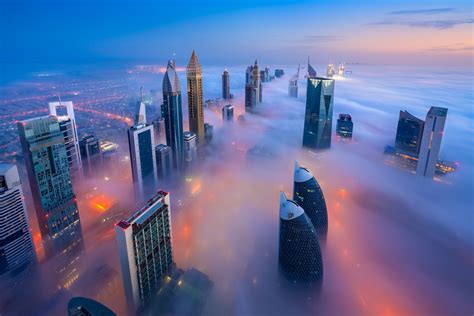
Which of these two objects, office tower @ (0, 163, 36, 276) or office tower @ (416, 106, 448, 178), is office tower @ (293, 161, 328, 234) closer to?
office tower @ (416, 106, 448, 178)

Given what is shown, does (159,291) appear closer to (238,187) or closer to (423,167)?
(238,187)

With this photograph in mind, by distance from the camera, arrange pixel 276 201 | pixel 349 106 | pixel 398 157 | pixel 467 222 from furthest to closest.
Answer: pixel 349 106
pixel 398 157
pixel 276 201
pixel 467 222

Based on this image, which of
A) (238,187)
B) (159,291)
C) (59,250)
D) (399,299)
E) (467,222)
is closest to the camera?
(159,291)

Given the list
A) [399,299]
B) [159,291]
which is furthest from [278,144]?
[159,291]

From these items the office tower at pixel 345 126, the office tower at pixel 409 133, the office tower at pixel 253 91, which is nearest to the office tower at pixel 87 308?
the office tower at pixel 409 133

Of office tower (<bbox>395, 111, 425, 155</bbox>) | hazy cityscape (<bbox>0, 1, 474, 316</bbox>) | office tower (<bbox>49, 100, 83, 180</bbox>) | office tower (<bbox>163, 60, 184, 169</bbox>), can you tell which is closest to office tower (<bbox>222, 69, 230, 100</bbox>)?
hazy cityscape (<bbox>0, 1, 474, 316</bbox>)

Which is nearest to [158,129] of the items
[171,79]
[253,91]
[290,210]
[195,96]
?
[195,96]

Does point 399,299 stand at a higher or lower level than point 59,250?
lower
